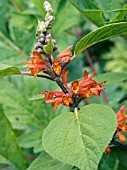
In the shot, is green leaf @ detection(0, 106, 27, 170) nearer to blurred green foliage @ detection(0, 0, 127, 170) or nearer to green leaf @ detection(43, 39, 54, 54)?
blurred green foliage @ detection(0, 0, 127, 170)

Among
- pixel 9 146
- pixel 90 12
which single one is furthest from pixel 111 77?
pixel 9 146

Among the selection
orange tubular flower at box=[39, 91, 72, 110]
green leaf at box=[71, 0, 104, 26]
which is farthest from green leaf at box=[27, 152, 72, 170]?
green leaf at box=[71, 0, 104, 26]

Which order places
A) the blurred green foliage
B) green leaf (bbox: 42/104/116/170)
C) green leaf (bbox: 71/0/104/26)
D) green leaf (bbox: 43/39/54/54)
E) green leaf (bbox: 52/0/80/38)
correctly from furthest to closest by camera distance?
1. green leaf (bbox: 52/0/80/38)
2. the blurred green foliage
3. green leaf (bbox: 71/0/104/26)
4. green leaf (bbox: 43/39/54/54)
5. green leaf (bbox: 42/104/116/170)

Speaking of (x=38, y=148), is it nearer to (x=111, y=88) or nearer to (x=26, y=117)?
(x=26, y=117)

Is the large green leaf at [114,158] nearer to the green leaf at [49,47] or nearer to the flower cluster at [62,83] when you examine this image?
the flower cluster at [62,83]

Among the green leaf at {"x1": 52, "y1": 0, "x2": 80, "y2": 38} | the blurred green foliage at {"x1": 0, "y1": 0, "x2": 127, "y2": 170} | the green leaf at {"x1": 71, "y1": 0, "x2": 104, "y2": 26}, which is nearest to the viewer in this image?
the green leaf at {"x1": 71, "y1": 0, "x2": 104, "y2": 26}

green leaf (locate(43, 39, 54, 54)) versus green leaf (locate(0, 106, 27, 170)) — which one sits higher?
green leaf (locate(43, 39, 54, 54))

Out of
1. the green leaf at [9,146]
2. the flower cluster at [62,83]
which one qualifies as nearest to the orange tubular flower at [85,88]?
the flower cluster at [62,83]
